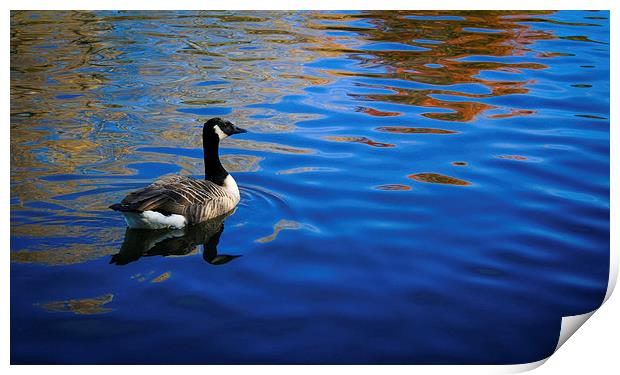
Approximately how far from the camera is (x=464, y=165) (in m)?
7.39

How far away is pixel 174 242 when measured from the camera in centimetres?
642

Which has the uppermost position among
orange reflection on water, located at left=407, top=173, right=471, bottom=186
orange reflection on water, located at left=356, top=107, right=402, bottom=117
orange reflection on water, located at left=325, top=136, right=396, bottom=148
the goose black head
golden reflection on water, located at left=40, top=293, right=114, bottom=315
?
the goose black head

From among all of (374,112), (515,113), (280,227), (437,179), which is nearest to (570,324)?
(280,227)

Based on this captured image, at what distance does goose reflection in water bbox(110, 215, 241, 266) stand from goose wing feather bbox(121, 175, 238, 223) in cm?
9

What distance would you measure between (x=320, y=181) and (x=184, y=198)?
1.15 metres

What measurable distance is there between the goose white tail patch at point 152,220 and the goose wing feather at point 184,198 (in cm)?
4

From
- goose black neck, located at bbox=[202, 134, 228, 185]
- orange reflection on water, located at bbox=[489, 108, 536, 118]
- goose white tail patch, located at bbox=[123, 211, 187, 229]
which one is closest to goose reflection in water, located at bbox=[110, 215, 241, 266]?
goose white tail patch, located at bbox=[123, 211, 187, 229]

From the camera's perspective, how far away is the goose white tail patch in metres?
6.36

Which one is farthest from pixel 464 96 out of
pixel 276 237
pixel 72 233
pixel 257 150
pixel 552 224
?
pixel 72 233

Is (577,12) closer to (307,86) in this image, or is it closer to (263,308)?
(263,308)

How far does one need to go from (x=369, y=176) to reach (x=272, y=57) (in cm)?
287

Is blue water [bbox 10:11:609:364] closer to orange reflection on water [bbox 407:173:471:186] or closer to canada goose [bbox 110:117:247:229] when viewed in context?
orange reflection on water [bbox 407:173:471:186]

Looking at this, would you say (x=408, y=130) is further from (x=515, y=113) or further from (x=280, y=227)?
(x=280, y=227)

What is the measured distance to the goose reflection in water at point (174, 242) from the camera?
5.96 m
